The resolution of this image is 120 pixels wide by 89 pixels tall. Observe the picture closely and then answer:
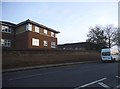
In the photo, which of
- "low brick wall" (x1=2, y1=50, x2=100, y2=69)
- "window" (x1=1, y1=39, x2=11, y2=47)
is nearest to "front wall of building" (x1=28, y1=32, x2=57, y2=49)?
"window" (x1=1, y1=39, x2=11, y2=47)

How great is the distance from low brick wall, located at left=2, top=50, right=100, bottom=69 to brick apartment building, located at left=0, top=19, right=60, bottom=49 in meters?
8.93

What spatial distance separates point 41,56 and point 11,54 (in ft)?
21.4

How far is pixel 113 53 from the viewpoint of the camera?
38.7 m

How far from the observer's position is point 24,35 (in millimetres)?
43125

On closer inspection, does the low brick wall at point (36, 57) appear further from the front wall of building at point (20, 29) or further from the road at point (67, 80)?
the front wall of building at point (20, 29)

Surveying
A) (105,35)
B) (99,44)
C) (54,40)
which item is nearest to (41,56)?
(54,40)

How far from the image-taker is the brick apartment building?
42.1 m

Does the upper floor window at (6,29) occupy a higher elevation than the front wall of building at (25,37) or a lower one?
higher

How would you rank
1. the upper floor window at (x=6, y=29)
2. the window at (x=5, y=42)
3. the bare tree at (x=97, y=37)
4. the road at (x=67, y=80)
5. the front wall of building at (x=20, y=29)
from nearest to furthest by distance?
the road at (x=67, y=80)
the window at (x=5, y=42)
the upper floor window at (x=6, y=29)
the front wall of building at (x=20, y=29)
the bare tree at (x=97, y=37)

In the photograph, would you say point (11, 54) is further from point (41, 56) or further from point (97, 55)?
point (97, 55)

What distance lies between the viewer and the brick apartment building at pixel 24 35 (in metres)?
42.1

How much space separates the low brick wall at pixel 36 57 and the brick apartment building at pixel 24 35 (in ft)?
29.3

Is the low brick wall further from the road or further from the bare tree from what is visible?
the bare tree

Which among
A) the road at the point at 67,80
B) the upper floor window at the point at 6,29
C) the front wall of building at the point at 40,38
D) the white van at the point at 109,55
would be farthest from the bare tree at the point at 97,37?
the road at the point at 67,80
